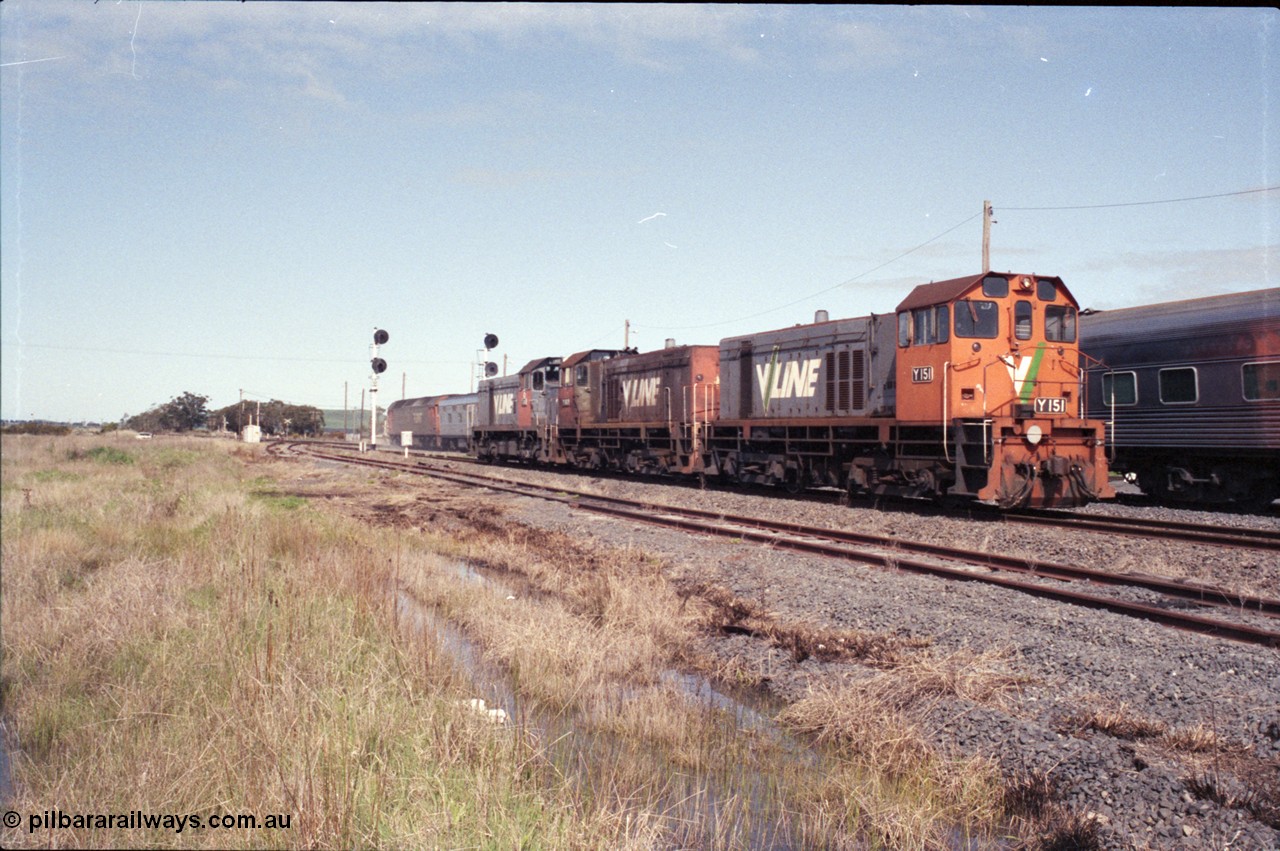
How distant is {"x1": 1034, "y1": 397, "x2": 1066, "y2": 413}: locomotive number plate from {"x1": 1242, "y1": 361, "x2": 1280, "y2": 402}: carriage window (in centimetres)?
324

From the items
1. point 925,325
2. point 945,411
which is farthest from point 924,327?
point 945,411

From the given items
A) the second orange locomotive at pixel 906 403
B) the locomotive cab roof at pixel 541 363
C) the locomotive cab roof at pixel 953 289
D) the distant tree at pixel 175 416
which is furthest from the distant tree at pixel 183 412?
the locomotive cab roof at pixel 953 289

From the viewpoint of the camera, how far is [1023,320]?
48.6ft

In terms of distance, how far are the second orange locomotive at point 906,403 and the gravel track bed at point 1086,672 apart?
2101 millimetres

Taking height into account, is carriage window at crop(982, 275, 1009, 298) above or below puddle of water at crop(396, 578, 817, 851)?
above

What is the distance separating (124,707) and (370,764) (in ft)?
4.79

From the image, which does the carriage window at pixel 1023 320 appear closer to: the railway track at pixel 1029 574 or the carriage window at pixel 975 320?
the carriage window at pixel 975 320

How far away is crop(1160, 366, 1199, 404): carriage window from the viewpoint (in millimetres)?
16172

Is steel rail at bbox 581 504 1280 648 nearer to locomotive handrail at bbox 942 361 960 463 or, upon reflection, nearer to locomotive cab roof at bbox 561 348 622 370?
locomotive handrail at bbox 942 361 960 463

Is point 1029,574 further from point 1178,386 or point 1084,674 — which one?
point 1178,386

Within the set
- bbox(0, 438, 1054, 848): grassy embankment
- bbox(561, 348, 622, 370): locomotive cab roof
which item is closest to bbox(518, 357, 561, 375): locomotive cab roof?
bbox(561, 348, 622, 370): locomotive cab roof

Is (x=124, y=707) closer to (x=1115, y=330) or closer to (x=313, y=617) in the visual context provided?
(x=313, y=617)

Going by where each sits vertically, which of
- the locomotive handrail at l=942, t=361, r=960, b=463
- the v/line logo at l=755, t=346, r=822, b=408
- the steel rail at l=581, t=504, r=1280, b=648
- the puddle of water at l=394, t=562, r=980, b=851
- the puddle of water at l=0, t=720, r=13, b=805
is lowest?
the puddle of water at l=394, t=562, r=980, b=851

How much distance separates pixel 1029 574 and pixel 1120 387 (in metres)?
9.62
